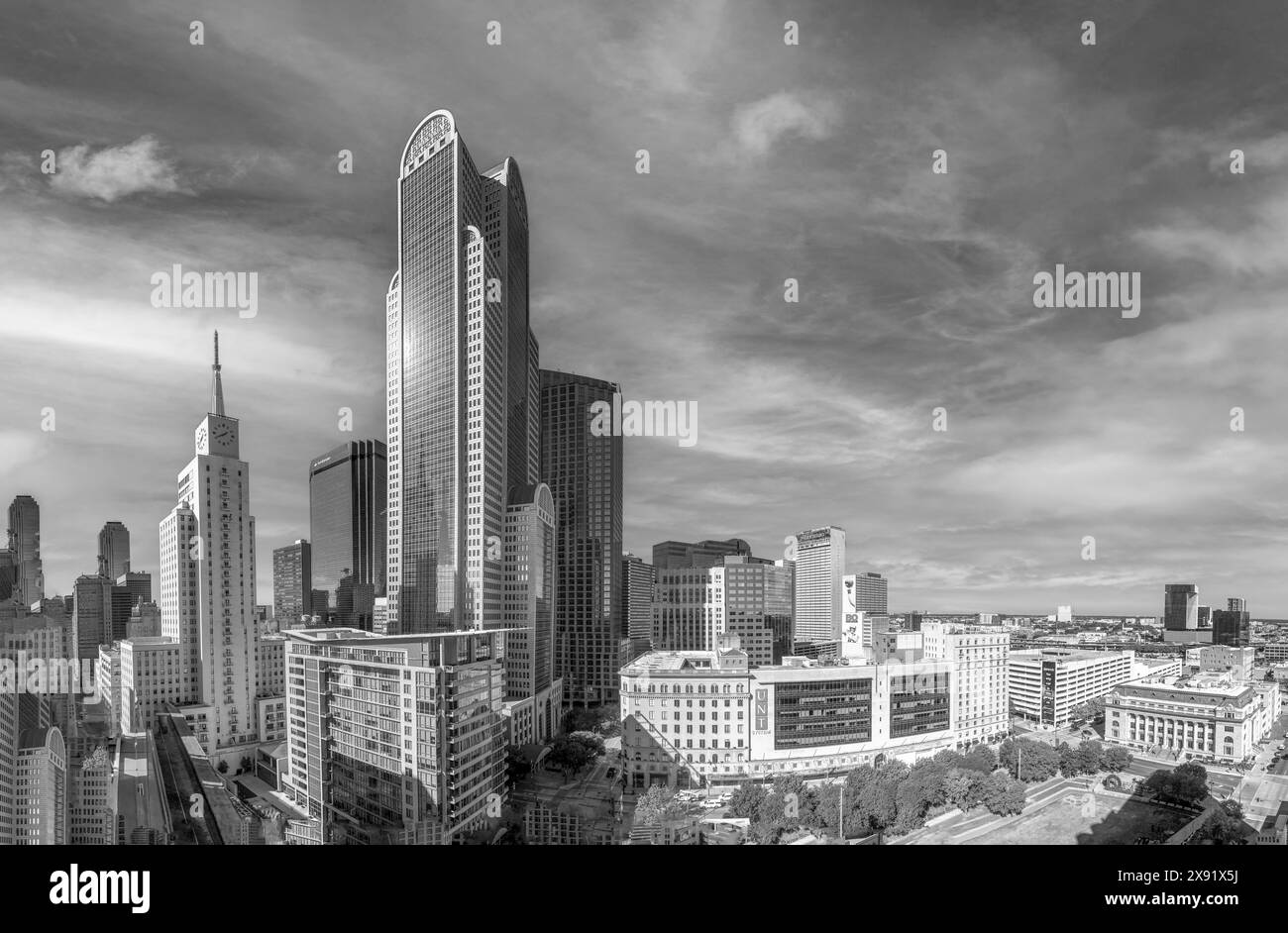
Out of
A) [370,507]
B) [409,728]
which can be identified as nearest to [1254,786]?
[409,728]

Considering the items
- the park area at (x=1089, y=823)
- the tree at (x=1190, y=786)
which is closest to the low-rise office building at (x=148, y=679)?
the park area at (x=1089, y=823)

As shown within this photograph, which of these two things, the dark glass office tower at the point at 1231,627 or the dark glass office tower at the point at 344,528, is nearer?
the dark glass office tower at the point at 344,528

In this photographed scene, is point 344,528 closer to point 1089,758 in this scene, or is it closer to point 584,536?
point 584,536

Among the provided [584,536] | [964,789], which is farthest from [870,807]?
[584,536]

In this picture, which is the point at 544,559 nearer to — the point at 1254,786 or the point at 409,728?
the point at 409,728

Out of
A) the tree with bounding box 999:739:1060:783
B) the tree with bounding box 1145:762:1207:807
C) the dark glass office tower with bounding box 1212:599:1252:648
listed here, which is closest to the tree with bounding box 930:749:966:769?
the tree with bounding box 999:739:1060:783

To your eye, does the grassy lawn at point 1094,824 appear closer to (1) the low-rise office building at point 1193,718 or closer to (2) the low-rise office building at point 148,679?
(1) the low-rise office building at point 1193,718
